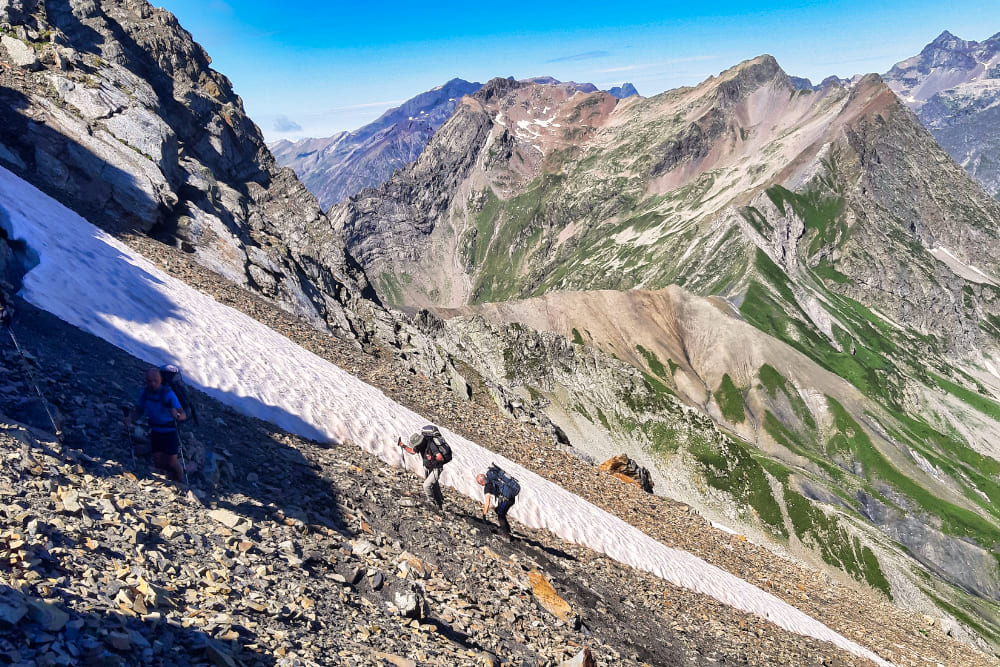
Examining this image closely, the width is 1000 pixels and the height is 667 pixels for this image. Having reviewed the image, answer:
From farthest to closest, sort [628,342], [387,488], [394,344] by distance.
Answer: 1. [628,342]
2. [394,344]
3. [387,488]

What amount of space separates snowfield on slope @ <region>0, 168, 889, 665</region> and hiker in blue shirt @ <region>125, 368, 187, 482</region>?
4589mm

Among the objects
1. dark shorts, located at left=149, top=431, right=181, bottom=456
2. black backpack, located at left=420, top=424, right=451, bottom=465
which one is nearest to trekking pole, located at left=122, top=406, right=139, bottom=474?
dark shorts, located at left=149, top=431, right=181, bottom=456

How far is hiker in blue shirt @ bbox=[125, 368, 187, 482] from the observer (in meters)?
13.5

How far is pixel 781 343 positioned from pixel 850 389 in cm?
2370

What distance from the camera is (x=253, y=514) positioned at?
13.6 m

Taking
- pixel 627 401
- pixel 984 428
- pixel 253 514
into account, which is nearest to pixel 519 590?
pixel 253 514

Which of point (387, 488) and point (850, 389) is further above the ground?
point (850, 389)

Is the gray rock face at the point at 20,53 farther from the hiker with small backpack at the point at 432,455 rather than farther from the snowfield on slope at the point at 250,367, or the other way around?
the hiker with small backpack at the point at 432,455

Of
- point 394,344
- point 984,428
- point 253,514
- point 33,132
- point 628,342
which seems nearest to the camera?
point 253,514

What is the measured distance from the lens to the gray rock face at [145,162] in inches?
1388

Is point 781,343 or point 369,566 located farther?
point 781,343

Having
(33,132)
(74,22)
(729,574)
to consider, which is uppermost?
(74,22)

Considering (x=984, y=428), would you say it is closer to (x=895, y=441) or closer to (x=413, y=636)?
(x=895, y=441)

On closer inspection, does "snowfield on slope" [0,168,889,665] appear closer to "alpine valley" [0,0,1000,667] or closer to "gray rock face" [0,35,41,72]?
"alpine valley" [0,0,1000,667]
